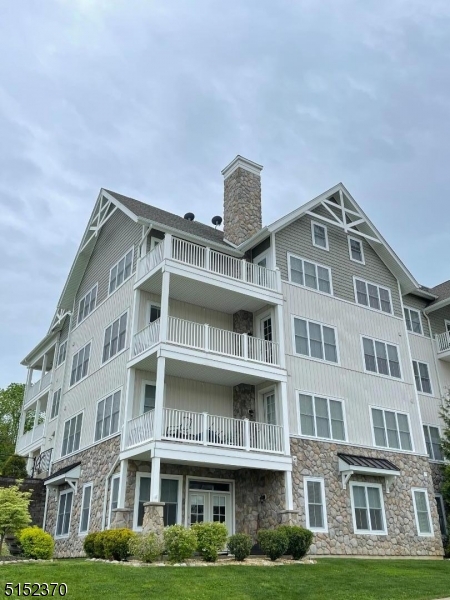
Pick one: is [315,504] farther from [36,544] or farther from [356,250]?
[356,250]

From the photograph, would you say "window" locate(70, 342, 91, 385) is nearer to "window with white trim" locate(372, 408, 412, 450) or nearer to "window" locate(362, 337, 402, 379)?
"window" locate(362, 337, 402, 379)

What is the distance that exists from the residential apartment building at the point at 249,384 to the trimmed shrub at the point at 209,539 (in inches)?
49.6

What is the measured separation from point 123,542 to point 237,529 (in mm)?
5373

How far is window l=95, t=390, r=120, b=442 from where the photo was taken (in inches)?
747

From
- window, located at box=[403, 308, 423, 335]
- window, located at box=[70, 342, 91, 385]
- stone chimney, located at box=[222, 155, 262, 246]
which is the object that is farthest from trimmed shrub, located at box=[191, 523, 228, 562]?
window, located at box=[403, 308, 423, 335]

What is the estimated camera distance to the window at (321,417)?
19.4 meters

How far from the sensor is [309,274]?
2202 cm

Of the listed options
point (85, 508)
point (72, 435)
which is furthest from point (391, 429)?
point (72, 435)

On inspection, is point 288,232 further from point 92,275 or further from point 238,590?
point 238,590

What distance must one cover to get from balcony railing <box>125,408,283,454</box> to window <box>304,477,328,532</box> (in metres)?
1.71

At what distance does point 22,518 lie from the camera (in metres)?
15.4

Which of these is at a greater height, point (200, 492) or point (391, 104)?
point (391, 104)

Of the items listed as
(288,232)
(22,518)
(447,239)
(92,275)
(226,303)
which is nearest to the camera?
(22,518)

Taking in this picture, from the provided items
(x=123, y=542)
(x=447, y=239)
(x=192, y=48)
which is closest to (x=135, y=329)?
(x=123, y=542)
